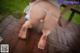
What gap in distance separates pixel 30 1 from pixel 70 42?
326 mm

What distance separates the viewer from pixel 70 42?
1334mm

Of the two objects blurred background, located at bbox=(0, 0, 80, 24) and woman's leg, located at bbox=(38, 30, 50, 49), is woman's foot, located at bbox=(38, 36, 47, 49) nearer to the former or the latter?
woman's leg, located at bbox=(38, 30, 50, 49)

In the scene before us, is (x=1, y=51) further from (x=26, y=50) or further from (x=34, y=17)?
(x=34, y=17)

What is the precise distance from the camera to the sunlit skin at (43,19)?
1.29 metres

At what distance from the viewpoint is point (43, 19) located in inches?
51.2

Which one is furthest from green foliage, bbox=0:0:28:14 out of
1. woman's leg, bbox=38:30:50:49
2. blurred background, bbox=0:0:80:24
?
woman's leg, bbox=38:30:50:49

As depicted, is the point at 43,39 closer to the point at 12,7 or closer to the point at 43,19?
the point at 43,19

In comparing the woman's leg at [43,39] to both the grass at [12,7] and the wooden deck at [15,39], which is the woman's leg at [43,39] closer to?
the wooden deck at [15,39]

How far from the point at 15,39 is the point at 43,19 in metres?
0.19

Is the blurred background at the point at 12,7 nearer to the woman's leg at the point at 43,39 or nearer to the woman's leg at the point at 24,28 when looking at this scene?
the woman's leg at the point at 24,28

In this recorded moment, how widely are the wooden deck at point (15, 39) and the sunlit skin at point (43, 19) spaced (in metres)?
0.03

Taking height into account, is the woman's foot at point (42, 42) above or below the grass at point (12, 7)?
below

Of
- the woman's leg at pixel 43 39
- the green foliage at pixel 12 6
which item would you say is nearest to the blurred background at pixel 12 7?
the green foliage at pixel 12 6

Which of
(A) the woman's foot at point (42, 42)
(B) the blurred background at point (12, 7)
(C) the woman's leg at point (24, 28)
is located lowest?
(A) the woman's foot at point (42, 42)
